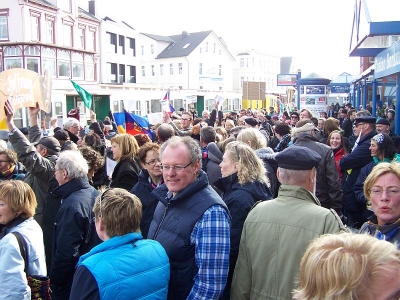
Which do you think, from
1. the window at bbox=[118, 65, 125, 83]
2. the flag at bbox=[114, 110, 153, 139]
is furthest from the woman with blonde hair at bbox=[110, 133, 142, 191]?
the window at bbox=[118, 65, 125, 83]

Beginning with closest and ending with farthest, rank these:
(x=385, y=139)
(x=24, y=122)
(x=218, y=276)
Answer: (x=218, y=276)
(x=385, y=139)
(x=24, y=122)

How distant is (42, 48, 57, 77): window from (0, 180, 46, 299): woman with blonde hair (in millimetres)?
26619

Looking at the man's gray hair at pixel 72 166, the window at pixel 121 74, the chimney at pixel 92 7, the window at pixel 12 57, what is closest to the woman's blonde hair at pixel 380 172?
the man's gray hair at pixel 72 166

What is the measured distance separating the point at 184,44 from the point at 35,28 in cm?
3051

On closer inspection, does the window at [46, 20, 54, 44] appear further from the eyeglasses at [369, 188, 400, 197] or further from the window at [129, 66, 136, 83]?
the eyeglasses at [369, 188, 400, 197]

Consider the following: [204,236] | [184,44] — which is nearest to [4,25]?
[204,236]

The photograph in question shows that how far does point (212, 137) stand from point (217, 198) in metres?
3.73

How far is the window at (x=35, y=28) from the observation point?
2901 centimetres

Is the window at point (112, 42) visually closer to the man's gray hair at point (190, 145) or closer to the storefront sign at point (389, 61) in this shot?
the storefront sign at point (389, 61)

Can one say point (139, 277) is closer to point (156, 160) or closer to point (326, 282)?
point (326, 282)

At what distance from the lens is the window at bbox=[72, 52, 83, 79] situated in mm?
31114

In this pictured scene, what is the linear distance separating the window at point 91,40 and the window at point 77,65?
4.34 metres

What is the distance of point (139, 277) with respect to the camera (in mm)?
2293

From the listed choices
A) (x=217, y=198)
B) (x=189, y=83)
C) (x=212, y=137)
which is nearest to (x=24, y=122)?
(x=212, y=137)
